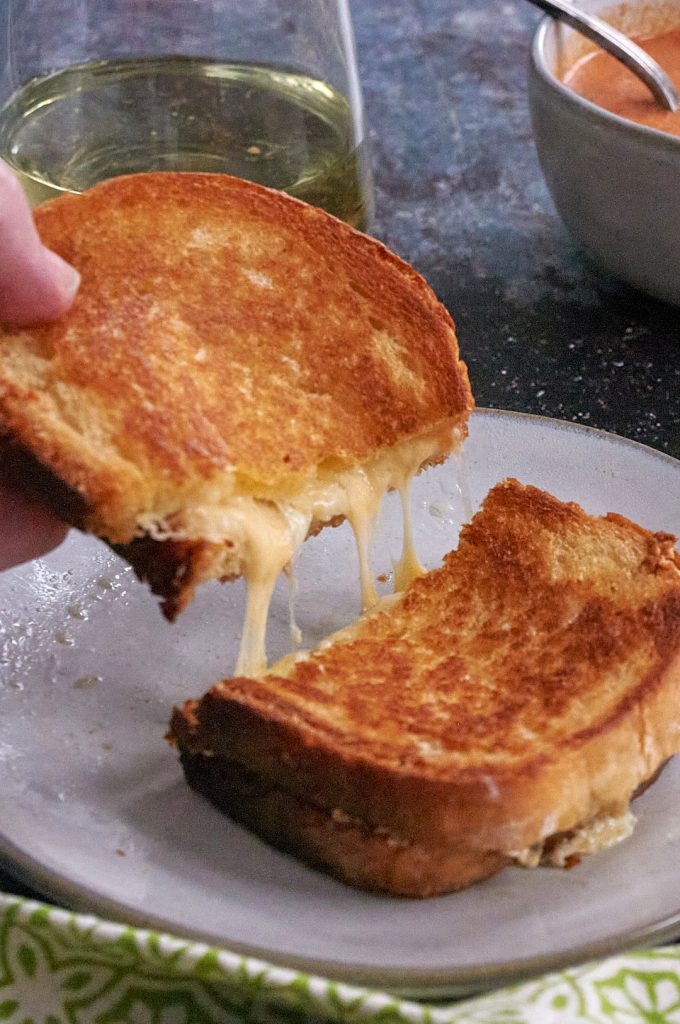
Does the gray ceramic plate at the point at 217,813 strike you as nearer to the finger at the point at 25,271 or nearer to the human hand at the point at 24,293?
the human hand at the point at 24,293

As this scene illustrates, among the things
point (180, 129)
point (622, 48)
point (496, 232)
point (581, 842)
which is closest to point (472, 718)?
point (581, 842)

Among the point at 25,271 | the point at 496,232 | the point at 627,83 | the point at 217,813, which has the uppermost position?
the point at 25,271

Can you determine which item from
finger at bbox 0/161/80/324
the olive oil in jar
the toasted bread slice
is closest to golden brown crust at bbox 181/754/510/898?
the toasted bread slice

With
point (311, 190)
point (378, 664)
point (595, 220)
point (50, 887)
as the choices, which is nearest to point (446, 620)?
point (378, 664)

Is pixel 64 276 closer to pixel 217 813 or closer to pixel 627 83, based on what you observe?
pixel 217 813

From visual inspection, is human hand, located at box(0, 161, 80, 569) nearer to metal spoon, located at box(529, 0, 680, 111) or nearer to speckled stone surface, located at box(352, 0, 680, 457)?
speckled stone surface, located at box(352, 0, 680, 457)

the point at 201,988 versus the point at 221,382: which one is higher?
the point at 221,382

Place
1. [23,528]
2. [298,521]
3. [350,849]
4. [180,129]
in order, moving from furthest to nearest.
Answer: [180,129]
[23,528]
[298,521]
[350,849]
